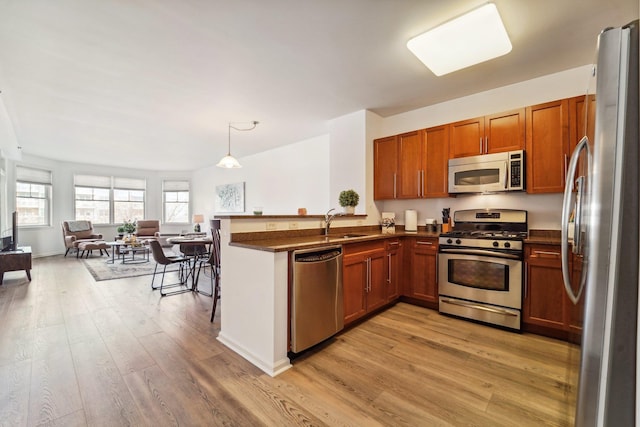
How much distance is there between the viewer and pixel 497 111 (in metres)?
3.24

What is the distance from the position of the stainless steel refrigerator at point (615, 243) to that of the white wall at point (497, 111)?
233 centimetres

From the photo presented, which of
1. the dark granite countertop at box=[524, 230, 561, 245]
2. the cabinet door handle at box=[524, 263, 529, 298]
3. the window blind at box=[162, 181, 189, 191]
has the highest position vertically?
the window blind at box=[162, 181, 189, 191]

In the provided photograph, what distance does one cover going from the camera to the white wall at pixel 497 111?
2865 mm

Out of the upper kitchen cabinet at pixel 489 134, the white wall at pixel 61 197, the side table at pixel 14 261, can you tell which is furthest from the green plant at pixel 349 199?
the white wall at pixel 61 197

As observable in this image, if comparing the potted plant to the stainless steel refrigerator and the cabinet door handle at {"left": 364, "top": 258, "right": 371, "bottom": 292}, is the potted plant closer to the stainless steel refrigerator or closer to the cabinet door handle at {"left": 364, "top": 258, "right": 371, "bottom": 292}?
the cabinet door handle at {"left": 364, "top": 258, "right": 371, "bottom": 292}

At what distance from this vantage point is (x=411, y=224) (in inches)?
146

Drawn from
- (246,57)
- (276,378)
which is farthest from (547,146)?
(276,378)

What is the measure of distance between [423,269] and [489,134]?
1703 millimetres

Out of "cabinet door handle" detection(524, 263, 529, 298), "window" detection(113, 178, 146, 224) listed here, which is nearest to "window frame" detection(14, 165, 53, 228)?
"window" detection(113, 178, 146, 224)

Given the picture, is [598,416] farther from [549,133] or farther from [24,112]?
[24,112]

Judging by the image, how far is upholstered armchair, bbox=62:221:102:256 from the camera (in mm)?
7020

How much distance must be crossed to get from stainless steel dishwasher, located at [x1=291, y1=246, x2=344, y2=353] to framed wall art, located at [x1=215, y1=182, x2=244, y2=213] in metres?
5.33

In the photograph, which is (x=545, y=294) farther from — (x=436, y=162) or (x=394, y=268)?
(x=436, y=162)

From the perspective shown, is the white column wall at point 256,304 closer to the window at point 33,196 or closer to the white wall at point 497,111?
the white wall at point 497,111
